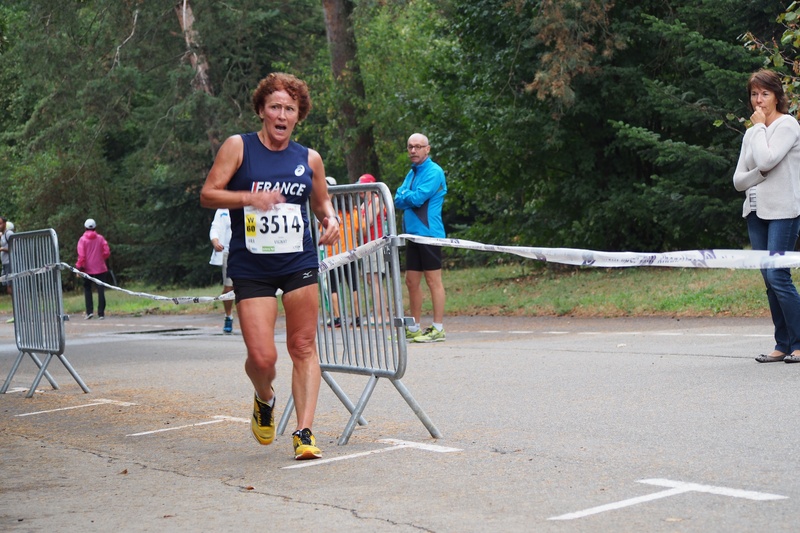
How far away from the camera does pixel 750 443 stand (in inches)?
241

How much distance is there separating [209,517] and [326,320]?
267 cm

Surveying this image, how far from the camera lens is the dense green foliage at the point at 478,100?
2070 cm

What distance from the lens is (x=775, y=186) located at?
906cm

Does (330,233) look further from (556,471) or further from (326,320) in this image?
(556,471)

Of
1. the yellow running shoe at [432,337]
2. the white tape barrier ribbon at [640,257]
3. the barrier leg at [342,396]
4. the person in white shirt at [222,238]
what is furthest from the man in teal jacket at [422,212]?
the white tape barrier ribbon at [640,257]

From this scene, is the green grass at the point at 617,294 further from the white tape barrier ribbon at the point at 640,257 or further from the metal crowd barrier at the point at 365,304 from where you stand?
the white tape barrier ribbon at the point at 640,257

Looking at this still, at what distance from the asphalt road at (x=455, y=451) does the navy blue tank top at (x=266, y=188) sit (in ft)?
3.41

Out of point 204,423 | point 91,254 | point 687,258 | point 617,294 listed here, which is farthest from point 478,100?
point 687,258

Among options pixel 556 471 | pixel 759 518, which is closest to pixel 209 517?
pixel 556 471

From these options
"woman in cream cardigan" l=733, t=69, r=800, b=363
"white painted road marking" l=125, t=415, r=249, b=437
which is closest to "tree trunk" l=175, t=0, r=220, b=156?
"woman in cream cardigan" l=733, t=69, r=800, b=363

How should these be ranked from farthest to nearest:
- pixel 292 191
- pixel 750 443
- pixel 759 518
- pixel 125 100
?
pixel 125 100 → pixel 292 191 → pixel 750 443 → pixel 759 518

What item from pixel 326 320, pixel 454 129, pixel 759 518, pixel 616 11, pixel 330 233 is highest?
pixel 616 11

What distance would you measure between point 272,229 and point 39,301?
16.5 feet

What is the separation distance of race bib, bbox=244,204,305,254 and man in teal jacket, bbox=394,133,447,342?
6.79m
